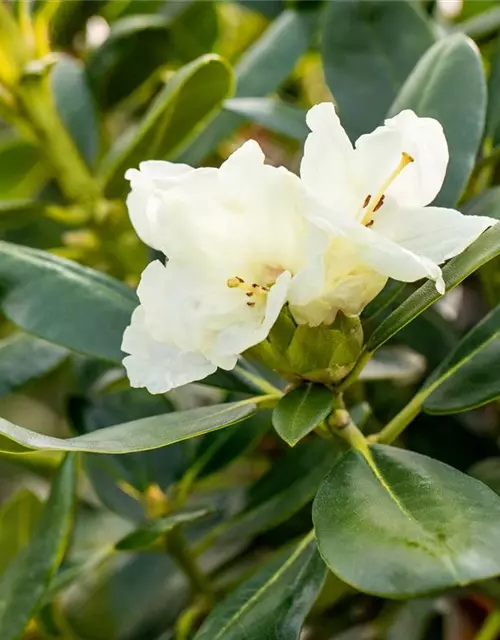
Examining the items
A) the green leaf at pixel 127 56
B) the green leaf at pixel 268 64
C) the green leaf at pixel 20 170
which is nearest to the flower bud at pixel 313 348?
the green leaf at pixel 268 64

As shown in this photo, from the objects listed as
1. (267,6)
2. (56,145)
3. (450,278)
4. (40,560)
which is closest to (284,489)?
(40,560)

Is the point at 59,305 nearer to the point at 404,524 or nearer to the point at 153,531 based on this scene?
the point at 153,531

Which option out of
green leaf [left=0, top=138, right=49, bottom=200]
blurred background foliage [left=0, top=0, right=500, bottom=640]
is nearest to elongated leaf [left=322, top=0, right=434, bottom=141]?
blurred background foliage [left=0, top=0, right=500, bottom=640]

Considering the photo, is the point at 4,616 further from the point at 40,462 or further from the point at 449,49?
the point at 449,49

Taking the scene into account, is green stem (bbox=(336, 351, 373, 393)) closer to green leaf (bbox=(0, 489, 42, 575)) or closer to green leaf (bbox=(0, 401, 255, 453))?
green leaf (bbox=(0, 401, 255, 453))

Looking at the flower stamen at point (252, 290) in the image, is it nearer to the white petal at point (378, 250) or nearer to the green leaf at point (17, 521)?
the white petal at point (378, 250)

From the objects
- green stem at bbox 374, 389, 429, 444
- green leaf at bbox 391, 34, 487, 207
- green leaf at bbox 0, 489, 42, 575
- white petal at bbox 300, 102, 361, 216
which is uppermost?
white petal at bbox 300, 102, 361, 216
